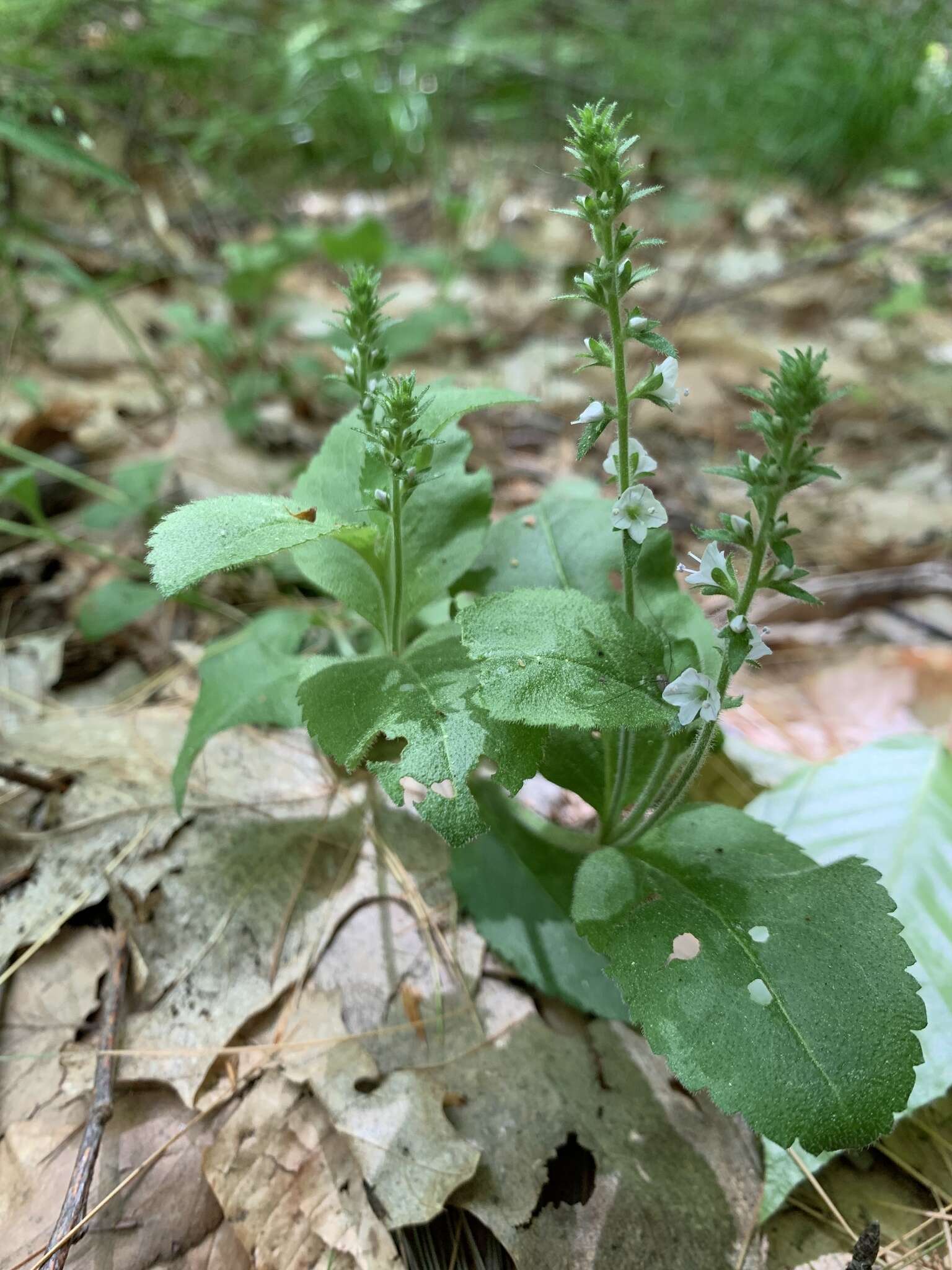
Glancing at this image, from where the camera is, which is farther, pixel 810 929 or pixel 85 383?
pixel 85 383

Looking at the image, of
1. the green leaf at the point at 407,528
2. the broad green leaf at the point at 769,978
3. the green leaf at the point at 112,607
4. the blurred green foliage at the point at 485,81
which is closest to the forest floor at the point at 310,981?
the green leaf at the point at 112,607

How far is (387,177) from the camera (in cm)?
604

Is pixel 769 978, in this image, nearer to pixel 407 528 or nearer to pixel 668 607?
pixel 668 607

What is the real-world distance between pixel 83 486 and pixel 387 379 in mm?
2141

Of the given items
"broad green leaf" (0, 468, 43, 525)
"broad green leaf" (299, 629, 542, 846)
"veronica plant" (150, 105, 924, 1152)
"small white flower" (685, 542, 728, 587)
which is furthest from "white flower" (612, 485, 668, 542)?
"broad green leaf" (0, 468, 43, 525)

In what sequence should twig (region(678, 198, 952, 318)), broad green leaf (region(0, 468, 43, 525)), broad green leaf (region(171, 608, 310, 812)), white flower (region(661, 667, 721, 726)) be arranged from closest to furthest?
white flower (region(661, 667, 721, 726))
broad green leaf (region(171, 608, 310, 812))
broad green leaf (region(0, 468, 43, 525))
twig (region(678, 198, 952, 318))

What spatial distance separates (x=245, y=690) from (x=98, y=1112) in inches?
32.9

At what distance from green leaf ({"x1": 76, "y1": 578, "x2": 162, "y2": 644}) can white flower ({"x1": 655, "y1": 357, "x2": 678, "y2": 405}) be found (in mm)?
1661

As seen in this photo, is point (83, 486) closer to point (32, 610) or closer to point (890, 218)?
point (32, 610)

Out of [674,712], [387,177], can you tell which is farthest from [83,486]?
[387,177]

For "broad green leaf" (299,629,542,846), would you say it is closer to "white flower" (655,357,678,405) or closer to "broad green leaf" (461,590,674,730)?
"broad green leaf" (461,590,674,730)

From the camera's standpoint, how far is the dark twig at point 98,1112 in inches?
53.0

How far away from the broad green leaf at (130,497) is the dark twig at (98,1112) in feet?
4.98

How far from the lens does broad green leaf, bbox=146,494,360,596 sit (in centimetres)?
127
